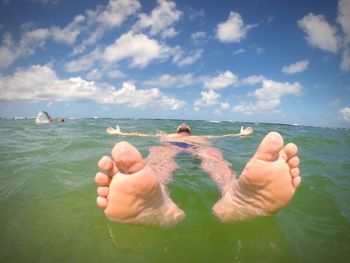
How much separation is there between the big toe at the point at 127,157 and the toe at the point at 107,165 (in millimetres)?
52

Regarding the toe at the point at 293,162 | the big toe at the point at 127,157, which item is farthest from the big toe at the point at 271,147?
the big toe at the point at 127,157

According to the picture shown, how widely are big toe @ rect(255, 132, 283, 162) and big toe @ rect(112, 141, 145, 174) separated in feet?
2.99

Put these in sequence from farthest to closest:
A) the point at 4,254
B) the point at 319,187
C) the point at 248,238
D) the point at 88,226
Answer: the point at 319,187 < the point at 88,226 < the point at 248,238 < the point at 4,254

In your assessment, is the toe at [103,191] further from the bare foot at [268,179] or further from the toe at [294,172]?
the toe at [294,172]

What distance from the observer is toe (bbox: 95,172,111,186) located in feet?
5.42

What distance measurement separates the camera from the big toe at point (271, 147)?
5.43ft

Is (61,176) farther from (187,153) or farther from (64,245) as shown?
(187,153)

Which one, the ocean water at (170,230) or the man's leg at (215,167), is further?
the man's leg at (215,167)

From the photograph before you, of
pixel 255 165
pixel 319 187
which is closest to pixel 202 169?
pixel 319 187

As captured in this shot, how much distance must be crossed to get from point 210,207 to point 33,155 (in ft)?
13.2

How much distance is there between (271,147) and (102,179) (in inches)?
49.8

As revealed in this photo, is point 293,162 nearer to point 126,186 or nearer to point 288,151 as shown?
point 288,151

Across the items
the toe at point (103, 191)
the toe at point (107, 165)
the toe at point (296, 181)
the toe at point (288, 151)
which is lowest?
the toe at point (103, 191)

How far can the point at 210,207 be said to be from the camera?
95.9 inches
